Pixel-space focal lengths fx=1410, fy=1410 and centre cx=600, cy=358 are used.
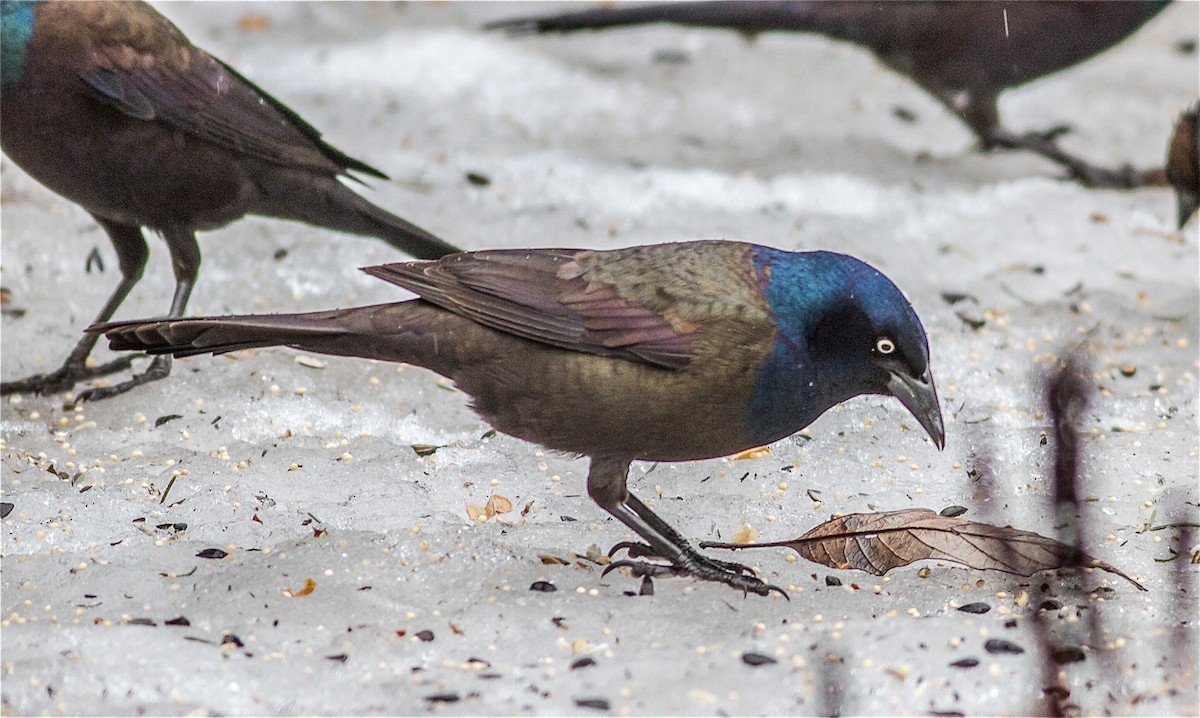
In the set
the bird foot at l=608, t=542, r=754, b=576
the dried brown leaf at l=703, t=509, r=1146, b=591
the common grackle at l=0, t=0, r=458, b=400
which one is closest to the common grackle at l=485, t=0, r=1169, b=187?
the common grackle at l=0, t=0, r=458, b=400

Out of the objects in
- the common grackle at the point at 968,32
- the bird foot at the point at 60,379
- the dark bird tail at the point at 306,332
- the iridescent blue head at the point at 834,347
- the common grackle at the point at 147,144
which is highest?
the common grackle at the point at 968,32

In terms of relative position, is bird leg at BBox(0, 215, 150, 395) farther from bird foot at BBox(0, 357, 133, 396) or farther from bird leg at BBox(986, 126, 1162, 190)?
bird leg at BBox(986, 126, 1162, 190)

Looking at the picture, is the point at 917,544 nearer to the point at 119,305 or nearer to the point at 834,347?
the point at 834,347

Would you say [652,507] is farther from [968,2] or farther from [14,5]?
[968,2]

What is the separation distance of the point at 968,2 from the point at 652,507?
395cm

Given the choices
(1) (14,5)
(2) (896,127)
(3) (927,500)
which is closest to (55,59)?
(1) (14,5)

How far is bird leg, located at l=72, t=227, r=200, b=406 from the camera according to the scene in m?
4.80

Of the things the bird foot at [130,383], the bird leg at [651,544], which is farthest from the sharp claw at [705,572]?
the bird foot at [130,383]

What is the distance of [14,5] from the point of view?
4.53 meters

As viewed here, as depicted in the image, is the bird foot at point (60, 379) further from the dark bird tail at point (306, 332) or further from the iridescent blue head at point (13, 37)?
the dark bird tail at point (306, 332)

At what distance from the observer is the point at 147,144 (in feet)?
15.5

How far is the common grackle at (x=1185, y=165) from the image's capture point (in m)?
5.91

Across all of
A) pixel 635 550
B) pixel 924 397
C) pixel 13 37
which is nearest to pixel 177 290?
pixel 13 37

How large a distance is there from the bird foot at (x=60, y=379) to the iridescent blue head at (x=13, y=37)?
39.1 inches
